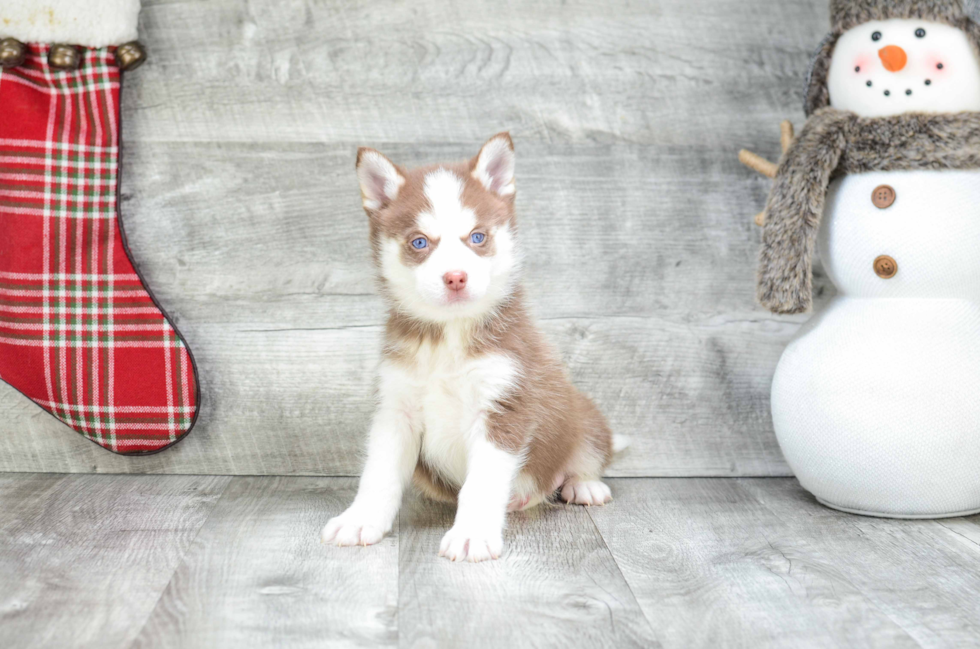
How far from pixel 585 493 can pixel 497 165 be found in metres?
0.78

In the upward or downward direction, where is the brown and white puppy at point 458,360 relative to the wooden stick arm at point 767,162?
downward

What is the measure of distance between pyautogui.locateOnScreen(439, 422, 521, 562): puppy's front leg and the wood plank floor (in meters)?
0.03

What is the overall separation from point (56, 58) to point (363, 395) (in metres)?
1.10

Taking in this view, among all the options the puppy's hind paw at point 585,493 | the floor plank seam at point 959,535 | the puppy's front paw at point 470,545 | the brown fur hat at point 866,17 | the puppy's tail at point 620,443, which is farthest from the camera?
the puppy's tail at point 620,443

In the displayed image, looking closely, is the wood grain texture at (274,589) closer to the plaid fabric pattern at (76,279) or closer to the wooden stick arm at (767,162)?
the plaid fabric pattern at (76,279)

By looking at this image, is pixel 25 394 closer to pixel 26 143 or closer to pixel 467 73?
pixel 26 143

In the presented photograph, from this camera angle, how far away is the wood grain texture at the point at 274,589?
125 centimetres

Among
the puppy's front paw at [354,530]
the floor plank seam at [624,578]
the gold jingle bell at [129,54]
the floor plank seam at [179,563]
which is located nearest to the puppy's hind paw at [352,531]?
the puppy's front paw at [354,530]

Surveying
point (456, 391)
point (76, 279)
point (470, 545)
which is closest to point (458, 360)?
point (456, 391)

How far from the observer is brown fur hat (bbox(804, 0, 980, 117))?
5.81 feet

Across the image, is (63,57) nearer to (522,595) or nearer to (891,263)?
(522,595)

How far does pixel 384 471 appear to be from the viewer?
67.6 inches

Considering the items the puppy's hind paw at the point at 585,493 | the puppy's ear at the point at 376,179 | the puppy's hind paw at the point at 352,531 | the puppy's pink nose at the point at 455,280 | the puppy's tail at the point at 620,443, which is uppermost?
the puppy's ear at the point at 376,179

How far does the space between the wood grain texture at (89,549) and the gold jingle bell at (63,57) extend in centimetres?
101
